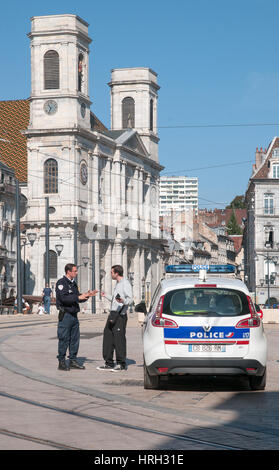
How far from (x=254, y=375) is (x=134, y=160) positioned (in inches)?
3542

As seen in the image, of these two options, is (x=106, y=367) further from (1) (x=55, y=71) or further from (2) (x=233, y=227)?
(2) (x=233, y=227)

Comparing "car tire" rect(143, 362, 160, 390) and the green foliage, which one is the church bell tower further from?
the green foliage

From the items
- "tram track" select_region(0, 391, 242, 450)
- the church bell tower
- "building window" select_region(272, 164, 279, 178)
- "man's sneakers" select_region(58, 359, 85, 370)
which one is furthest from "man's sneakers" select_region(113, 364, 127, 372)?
"building window" select_region(272, 164, 279, 178)

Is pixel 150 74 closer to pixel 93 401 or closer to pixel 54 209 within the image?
pixel 54 209

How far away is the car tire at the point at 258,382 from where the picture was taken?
13.2 m

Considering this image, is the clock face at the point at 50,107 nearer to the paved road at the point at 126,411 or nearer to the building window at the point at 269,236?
Answer: the building window at the point at 269,236

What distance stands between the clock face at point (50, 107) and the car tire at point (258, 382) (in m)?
73.4

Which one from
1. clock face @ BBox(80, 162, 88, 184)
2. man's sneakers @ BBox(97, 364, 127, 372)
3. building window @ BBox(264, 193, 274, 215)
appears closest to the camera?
man's sneakers @ BBox(97, 364, 127, 372)

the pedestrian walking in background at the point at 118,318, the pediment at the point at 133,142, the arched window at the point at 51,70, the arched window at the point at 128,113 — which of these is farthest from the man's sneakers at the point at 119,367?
the arched window at the point at 128,113

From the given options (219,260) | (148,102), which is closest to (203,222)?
(219,260)

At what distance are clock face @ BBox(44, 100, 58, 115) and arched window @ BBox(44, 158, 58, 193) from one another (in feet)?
13.7

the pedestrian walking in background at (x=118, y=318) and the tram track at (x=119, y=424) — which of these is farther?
the pedestrian walking in background at (x=118, y=318)

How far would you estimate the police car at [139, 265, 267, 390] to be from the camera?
12.7 meters

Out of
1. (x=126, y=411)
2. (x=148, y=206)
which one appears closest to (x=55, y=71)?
(x=148, y=206)
